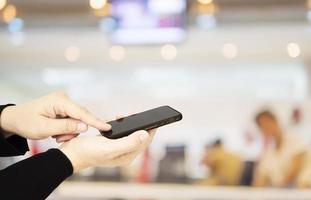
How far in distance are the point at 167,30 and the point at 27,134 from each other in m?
2.34

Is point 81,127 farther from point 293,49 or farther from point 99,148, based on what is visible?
point 293,49

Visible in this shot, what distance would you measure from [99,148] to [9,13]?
266 centimetres

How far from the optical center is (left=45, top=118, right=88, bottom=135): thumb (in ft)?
2.04

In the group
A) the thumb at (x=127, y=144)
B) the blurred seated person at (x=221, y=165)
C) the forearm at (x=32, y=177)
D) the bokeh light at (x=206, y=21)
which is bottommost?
the blurred seated person at (x=221, y=165)

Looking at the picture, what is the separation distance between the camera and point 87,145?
23.1 inches

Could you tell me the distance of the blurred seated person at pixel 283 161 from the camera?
1974 mm

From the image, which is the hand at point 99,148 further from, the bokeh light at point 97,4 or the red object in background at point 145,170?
the bokeh light at point 97,4

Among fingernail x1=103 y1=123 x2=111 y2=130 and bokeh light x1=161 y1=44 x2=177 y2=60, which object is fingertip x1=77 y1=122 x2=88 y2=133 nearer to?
fingernail x1=103 y1=123 x2=111 y2=130

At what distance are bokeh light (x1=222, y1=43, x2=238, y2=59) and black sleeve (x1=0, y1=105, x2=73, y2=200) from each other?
2.63 m

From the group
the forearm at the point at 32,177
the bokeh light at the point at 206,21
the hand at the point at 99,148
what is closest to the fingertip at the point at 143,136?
the hand at the point at 99,148

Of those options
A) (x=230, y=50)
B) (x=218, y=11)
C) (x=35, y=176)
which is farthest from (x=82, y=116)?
(x=230, y=50)

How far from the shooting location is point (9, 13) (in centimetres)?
302

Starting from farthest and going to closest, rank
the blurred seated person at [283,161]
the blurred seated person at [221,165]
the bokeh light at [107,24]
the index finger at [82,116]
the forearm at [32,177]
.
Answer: the bokeh light at [107,24], the blurred seated person at [221,165], the blurred seated person at [283,161], the index finger at [82,116], the forearm at [32,177]

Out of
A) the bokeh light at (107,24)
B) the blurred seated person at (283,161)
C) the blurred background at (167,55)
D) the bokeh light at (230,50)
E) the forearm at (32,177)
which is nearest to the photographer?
the forearm at (32,177)
